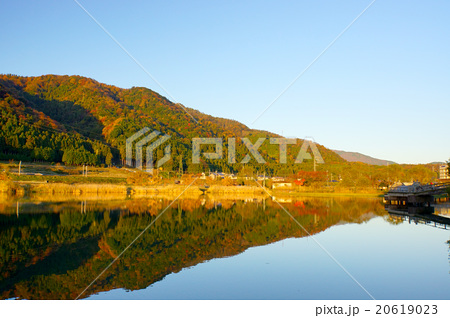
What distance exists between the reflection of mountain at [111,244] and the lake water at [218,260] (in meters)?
0.02

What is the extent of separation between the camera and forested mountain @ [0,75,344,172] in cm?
5150

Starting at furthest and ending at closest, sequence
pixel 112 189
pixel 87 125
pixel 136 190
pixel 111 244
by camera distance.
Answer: pixel 87 125 < pixel 136 190 < pixel 112 189 < pixel 111 244

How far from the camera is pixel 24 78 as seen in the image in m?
130

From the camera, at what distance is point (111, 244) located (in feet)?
33.1

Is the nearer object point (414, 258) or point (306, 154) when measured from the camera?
point (414, 258)

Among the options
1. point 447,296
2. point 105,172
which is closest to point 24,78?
point 105,172

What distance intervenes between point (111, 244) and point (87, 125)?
273 feet

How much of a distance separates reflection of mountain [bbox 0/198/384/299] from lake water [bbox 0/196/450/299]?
1.0 inches

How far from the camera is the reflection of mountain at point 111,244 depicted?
6480mm

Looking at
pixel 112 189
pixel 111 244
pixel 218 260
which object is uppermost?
pixel 112 189

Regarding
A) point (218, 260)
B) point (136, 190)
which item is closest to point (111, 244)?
point (218, 260)

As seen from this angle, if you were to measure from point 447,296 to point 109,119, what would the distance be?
299ft

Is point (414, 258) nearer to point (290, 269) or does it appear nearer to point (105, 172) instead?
point (290, 269)

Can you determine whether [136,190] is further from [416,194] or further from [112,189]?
[416,194]
